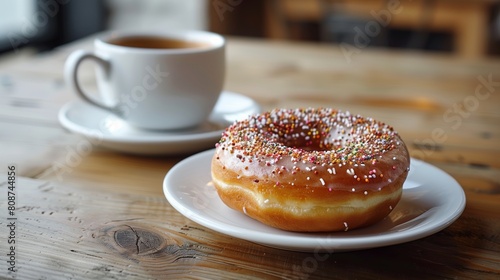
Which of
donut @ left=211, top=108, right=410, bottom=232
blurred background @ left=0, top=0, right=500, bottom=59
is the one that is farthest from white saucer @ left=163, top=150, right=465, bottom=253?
blurred background @ left=0, top=0, right=500, bottom=59

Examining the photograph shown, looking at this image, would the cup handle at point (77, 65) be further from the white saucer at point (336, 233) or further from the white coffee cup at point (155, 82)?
the white saucer at point (336, 233)

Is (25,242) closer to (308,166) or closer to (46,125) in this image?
(308,166)

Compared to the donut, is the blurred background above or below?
below

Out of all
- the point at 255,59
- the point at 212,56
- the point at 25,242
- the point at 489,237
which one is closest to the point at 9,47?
the point at 255,59

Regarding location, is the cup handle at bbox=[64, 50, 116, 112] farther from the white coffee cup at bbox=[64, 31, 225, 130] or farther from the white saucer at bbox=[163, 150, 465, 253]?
the white saucer at bbox=[163, 150, 465, 253]

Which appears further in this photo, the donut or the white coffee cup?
the white coffee cup

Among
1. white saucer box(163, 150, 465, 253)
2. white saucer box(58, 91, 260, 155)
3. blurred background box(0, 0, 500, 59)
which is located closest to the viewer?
white saucer box(163, 150, 465, 253)
